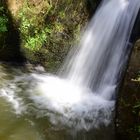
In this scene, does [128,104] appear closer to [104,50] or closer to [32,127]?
[32,127]

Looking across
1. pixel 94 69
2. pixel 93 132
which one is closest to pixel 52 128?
pixel 93 132

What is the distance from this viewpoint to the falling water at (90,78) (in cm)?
613

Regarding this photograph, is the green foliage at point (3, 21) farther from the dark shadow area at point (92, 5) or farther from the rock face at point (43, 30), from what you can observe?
the dark shadow area at point (92, 5)

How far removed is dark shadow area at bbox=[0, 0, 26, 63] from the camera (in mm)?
7758

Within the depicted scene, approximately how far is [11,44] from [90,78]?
2035 millimetres

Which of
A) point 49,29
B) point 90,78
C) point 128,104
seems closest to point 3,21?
point 49,29

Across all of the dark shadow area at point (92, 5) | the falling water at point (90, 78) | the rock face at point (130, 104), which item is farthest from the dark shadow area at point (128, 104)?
the dark shadow area at point (92, 5)

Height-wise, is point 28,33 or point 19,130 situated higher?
point 28,33

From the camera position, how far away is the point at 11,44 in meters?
7.81

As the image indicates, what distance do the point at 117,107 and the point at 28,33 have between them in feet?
11.4

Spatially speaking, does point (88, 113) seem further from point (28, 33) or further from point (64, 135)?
point (28, 33)

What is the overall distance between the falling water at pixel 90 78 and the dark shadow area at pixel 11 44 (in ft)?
2.29

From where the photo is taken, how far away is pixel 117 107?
5188 millimetres

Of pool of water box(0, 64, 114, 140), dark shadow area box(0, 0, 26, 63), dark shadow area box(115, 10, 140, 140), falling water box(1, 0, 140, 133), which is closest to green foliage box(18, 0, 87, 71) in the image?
dark shadow area box(0, 0, 26, 63)
